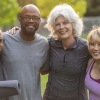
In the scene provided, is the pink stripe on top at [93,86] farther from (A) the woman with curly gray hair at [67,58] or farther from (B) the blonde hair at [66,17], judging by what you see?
(B) the blonde hair at [66,17]

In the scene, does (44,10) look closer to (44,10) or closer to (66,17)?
(44,10)

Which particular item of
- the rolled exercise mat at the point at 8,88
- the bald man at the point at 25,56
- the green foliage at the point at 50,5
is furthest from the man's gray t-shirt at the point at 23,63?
the green foliage at the point at 50,5

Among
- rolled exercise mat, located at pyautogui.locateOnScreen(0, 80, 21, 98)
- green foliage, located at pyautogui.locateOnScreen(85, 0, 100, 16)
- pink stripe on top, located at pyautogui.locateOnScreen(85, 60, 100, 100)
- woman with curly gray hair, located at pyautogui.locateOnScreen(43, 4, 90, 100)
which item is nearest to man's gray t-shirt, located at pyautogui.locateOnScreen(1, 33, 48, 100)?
woman with curly gray hair, located at pyautogui.locateOnScreen(43, 4, 90, 100)

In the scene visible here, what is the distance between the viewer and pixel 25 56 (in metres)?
5.36

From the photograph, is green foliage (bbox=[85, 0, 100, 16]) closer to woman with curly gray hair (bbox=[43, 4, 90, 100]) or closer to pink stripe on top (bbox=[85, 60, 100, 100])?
woman with curly gray hair (bbox=[43, 4, 90, 100])

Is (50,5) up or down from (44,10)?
up

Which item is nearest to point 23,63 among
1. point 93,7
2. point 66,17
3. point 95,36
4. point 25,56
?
point 25,56

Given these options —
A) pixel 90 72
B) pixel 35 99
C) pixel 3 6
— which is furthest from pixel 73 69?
pixel 3 6

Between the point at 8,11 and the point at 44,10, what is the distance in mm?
9757

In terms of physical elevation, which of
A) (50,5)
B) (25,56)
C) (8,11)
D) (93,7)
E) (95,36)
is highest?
(95,36)

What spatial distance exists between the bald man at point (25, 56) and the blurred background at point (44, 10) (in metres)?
15.6

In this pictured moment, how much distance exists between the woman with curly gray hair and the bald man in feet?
0.83

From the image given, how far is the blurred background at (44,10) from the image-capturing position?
33938mm

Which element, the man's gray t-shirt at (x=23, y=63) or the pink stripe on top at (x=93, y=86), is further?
the man's gray t-shirt at (x=23, y=63)
